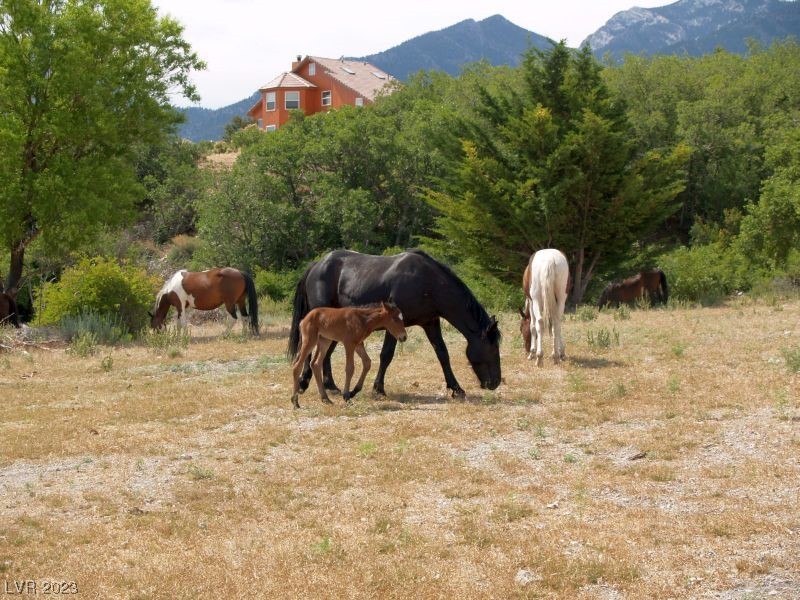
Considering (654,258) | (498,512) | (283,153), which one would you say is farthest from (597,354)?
(283,153)

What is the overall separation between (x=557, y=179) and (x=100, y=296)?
12.2 m

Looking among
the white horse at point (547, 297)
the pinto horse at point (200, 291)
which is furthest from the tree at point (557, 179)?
the white horse at point (547, 297)

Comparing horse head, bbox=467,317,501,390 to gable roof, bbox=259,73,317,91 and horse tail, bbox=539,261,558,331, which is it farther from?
gable roof, bbox=259,73,317,91

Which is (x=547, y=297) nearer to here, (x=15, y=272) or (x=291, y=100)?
(x=15, y=272)

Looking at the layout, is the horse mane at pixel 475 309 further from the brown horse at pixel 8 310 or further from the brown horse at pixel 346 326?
the brown horse at pixel 8 310

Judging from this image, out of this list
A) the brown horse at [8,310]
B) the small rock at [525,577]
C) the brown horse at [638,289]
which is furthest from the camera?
the brown horse at [638,289]

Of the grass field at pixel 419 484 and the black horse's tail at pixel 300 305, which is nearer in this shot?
the grass field at pixel 419 484

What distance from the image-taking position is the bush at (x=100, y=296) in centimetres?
2073

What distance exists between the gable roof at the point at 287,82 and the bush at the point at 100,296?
52507mm

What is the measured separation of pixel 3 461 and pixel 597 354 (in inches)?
365

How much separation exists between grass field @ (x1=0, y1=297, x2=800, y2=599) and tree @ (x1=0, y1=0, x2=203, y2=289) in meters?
8.31

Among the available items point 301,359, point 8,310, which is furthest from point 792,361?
point 8,310

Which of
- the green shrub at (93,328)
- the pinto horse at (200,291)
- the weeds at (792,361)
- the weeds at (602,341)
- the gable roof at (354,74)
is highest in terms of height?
the gable roof at (354,74)

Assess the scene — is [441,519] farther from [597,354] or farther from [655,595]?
[597,354]
